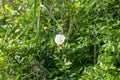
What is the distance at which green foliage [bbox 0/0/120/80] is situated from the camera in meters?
1.96

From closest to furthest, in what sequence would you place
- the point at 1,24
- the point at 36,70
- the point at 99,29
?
1. the point at 36,70
2. the point at 99,29
3. the point at 1,24

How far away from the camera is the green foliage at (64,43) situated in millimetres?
1963

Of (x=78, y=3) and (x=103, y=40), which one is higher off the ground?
(x=78, y=3)

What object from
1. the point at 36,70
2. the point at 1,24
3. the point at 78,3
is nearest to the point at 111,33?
the point at 78,3

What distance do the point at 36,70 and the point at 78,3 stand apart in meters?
0.59

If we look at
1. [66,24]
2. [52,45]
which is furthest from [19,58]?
[66,24]

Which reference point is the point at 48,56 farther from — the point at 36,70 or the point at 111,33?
the point at 111,33

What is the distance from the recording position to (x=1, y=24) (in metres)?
2.44

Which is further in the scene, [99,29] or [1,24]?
[1,24]

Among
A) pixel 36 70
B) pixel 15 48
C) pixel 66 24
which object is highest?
pixel 66 24

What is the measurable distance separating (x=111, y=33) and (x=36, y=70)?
1.82 ft

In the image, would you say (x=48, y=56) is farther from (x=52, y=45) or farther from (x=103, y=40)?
(x=103, y=40)

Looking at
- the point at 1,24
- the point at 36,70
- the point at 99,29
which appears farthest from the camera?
the point at 1,24

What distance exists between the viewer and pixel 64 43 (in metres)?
2.15
